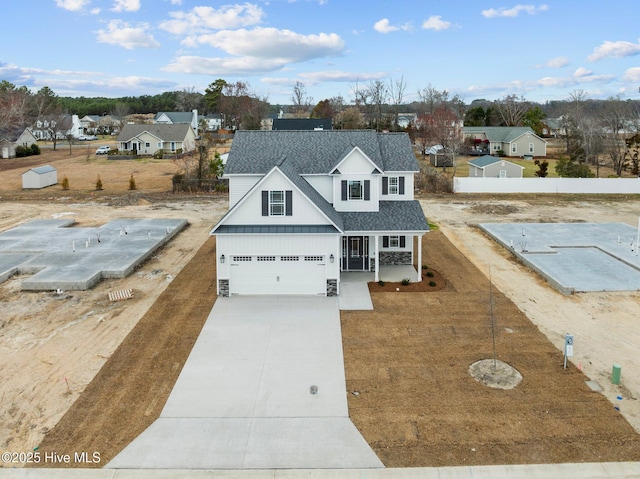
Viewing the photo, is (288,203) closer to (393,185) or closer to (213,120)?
(393,185)

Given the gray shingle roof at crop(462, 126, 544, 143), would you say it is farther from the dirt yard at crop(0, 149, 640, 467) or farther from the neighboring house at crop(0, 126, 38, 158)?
the neighboring house at crop(0, 126, 38, 158)

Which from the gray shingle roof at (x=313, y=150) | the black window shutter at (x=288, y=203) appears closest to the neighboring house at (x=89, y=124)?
the gray shingle roof at (x=313, y=150)

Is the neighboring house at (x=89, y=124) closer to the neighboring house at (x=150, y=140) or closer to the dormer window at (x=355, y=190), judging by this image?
the neighboring house at (x=150, y=140)

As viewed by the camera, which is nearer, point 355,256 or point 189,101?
point 355,256

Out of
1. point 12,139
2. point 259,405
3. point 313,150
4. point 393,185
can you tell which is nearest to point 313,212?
point 313,150

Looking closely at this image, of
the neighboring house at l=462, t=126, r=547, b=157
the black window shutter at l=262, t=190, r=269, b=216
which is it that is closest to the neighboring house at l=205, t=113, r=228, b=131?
the neighboring house at l=462, t=126, r=547, b=157

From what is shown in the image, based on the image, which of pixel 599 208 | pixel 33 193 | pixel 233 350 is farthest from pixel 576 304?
pixel 33 193

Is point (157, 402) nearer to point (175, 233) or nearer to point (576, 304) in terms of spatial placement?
point (576, 304)
